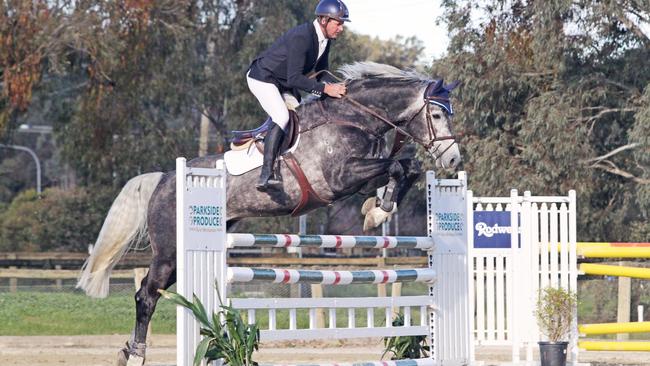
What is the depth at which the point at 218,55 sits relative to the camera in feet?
90.1

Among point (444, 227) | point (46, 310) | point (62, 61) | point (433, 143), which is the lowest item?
point (46, 310)

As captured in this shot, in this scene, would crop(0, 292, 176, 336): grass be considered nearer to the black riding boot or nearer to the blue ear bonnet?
the black riding boot

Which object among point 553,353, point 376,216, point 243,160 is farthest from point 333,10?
point 553,353

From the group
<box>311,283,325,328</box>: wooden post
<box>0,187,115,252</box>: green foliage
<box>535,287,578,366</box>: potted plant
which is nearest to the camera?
<box>535,287,578,366</box>: potted plant

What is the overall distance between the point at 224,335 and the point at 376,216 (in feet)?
4.55

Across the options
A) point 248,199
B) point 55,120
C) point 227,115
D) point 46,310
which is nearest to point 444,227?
point 248,199

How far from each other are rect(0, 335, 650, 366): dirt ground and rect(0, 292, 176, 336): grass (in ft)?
3.27

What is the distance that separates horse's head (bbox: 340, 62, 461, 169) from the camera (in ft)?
23.5

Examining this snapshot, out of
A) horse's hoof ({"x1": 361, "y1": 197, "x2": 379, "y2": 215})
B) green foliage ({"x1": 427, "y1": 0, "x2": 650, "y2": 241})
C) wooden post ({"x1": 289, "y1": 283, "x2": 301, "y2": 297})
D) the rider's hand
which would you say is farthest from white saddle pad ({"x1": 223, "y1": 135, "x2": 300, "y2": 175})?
green foliage ({"x1": 427, "y1": 0, "x2": 650, "y2": 241})

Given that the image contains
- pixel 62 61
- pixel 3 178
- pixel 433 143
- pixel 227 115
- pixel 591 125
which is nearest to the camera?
pixel 433 143

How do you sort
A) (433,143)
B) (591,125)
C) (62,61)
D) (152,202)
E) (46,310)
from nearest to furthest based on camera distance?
(433,143)
(152,202)
(46,310)
(591,125)
(62,61)

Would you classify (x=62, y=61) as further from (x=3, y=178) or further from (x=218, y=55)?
(x=3, y=178)

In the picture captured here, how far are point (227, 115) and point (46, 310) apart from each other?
13.5 m

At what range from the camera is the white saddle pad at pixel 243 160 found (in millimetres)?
7438
